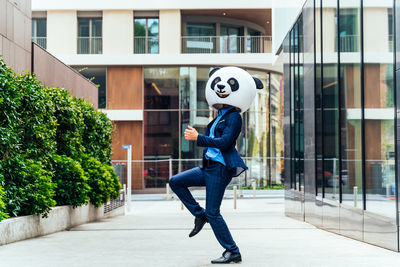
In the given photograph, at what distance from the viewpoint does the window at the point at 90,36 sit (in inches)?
1271

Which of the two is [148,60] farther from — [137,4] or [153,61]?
[137,4]

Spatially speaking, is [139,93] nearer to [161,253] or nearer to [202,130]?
[202,130]

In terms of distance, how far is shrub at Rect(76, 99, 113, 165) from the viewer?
13.7 metres

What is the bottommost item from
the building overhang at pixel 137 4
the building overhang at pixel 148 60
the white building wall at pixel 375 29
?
the white building wall at pixel 375 29

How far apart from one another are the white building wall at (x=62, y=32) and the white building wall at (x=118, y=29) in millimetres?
1716

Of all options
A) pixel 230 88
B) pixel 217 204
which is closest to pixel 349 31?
pixel 230 88

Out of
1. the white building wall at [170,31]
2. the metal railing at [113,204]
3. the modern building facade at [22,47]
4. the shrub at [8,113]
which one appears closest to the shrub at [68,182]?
the modern building facade at [22,47]

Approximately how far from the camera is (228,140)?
5.67 metres

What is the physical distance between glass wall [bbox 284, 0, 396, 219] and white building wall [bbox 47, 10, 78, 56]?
73.7ft

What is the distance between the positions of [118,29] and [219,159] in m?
27.5

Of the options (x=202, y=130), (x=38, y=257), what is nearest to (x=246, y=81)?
(x=38, y=257)

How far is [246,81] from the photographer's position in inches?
237

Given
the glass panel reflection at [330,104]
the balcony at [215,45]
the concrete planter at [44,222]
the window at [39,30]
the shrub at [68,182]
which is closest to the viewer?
the concrete planter at [44,222]

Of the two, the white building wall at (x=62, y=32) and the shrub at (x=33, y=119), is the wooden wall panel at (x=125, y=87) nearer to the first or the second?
the white building wall at (x=62, y=32)
